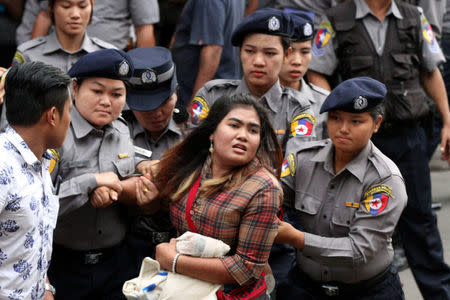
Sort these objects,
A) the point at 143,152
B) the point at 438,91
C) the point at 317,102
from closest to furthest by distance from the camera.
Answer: the point at 143,152 < the point at 317,102 < the point at 438,91

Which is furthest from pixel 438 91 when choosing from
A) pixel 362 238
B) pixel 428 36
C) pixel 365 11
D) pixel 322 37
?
pixel 362 238

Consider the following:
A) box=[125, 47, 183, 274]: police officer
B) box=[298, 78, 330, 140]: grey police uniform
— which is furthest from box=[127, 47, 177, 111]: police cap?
box=[298, 78, 330, 140]: grey police uniform

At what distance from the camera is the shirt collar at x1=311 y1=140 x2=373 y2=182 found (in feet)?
11.1

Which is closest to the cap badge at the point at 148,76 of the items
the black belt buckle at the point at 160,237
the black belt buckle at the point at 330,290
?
the black belt buckle at the point at 160,237

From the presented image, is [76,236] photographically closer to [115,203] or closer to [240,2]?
[115,203]

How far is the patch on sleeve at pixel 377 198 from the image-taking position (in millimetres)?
3316

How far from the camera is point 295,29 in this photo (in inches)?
179

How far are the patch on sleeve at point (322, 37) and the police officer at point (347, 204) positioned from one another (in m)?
1.27

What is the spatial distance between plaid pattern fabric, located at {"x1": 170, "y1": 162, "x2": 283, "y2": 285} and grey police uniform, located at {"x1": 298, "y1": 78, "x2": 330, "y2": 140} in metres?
1.33

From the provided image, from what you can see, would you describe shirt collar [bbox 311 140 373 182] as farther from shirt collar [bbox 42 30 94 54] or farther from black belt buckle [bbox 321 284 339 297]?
shirt collar [bbox 42 30 94 54]

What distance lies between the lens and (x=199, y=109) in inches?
156

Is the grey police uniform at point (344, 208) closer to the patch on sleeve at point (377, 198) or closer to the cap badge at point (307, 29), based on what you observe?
the patch on sleeve at point (377, 198)

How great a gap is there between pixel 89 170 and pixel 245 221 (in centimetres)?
87

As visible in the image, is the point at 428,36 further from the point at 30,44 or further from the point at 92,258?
the point at 92,258
